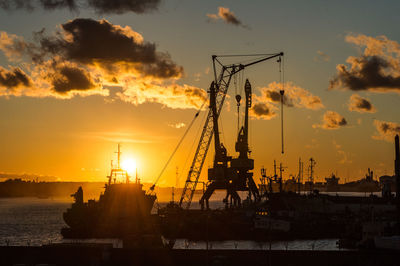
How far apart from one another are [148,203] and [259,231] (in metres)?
28.3

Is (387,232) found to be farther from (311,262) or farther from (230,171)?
(230,171)

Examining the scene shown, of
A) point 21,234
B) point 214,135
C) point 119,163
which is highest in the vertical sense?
point 214,135

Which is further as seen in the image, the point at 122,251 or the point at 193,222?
the point at 193,222

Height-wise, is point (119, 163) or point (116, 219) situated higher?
point (119, 163)

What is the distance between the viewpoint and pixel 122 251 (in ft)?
166

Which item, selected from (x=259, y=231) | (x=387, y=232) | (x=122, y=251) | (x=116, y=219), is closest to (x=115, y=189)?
(x=116, y=219)

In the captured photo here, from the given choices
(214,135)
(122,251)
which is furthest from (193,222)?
(122,251)

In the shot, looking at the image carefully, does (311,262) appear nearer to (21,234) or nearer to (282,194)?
(282,194)

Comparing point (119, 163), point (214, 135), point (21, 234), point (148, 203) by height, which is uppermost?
point (214, 135)

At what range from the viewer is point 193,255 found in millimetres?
50188

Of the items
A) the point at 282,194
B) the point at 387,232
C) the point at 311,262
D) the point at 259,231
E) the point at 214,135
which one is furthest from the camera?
the point at 214,135

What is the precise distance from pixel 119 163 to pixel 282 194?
46.3 metres

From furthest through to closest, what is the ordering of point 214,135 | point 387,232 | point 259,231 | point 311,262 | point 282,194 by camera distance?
point 214,135 → point 282,194 → point 259,231 → point 387,232 → point 311,262

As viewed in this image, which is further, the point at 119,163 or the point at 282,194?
the point at 282,194
